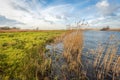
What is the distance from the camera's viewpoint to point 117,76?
299 inches

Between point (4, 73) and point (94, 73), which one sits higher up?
point (4, 73)

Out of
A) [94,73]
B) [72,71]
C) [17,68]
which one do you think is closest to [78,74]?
[72,71]

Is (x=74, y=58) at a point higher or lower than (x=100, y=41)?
lower

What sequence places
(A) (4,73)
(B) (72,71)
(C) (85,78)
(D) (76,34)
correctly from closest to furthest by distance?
(A) (4,73) → (C) (85,78) → (B) (72,71) → (D) (76,34)

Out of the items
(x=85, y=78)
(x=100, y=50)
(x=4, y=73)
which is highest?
(x=100, y=50)

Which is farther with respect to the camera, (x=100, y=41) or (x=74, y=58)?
(x=100, y=41)

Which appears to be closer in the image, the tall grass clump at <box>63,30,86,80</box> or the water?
the tall grass clump at <box>63,30,86,80</box>

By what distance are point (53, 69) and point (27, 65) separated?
1.66 metres

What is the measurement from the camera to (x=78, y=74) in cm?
783

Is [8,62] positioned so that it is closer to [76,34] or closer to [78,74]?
[78,74]

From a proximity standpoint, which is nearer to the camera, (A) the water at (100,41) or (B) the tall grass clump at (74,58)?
(B) the tall grass clump at (74,58)

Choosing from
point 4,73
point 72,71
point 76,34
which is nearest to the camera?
point 4,73

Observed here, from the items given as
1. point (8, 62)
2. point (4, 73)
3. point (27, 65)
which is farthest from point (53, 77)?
point (8, 62)

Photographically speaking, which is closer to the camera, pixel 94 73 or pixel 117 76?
pixel 117 76
